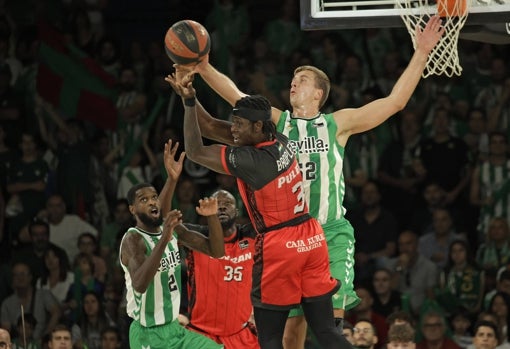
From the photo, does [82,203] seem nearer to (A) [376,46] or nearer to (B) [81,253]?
(B) [81,253]

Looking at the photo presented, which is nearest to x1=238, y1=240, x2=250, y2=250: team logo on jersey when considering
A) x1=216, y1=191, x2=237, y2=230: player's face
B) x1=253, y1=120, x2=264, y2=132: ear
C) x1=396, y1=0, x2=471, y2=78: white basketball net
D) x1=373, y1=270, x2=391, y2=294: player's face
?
x1=216, y1=191, x2=237, y2=230: player's face

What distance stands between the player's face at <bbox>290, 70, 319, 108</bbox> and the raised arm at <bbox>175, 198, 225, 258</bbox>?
97 centimetres

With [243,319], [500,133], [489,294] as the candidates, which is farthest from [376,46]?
[243,319]

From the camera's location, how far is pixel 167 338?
9.75 metres

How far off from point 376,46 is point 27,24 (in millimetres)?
4287

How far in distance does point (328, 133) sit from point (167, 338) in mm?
2019

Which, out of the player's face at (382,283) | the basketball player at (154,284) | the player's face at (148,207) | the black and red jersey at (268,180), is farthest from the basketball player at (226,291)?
the player's face at (382,283)

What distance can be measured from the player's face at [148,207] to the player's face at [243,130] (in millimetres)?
1588

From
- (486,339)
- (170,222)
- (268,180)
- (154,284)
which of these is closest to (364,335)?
(486,339)

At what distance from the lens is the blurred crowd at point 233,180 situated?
13359mm

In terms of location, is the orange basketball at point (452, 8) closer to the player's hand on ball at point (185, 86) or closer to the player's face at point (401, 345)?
the player's hand on ball at point (185, 86)

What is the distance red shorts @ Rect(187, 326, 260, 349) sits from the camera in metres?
10.4

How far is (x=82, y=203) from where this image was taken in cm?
1488

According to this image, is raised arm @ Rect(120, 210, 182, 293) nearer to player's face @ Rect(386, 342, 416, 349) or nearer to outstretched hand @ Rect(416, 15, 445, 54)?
→ outstretched hand @ Rect(416, 15, 445, 54)
